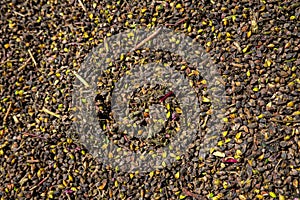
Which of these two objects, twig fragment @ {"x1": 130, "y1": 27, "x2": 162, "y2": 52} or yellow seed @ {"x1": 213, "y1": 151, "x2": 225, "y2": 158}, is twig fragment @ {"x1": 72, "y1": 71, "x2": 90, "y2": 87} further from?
yellow seed @ {"x1": 213, "y1": 151, "x2": 225, "y2": 158}

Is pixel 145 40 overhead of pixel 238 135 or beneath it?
overhead

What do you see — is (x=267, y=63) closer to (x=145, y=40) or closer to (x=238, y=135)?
(x=238, y=135)

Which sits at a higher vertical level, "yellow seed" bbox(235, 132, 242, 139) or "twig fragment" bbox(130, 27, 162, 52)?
"twig fragment" bbox(130, 27, 162, 52)

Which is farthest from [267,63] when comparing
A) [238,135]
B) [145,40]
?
[145,40]

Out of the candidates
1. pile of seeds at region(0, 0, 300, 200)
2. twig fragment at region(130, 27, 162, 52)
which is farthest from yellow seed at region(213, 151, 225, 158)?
twig fragment at region(130, 27, 162, 52)

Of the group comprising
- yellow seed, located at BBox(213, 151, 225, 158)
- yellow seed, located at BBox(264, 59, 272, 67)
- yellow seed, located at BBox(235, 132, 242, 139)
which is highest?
yellow seed, located at BBox(264, 59, 272, 67)

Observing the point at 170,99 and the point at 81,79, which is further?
the point at 81,79

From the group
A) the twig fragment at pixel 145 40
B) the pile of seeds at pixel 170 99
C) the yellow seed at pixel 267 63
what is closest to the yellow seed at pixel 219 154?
the pile of seeds at pixel 170 99

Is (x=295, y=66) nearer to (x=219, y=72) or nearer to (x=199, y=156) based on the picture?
(x=219, y=72)

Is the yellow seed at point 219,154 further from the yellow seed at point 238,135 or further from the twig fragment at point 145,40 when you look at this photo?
the twig fragment at point 145,40
